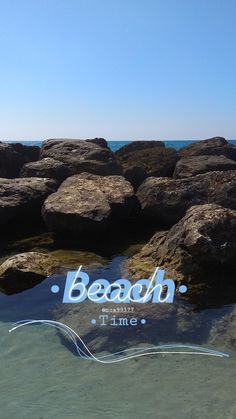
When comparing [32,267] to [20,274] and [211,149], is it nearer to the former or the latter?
[20,274]

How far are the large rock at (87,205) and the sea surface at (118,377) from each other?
13.6ft

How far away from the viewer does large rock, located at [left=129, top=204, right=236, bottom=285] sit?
858cm

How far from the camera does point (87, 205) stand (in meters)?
12.1

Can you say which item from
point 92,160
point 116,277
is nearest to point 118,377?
point 116,277

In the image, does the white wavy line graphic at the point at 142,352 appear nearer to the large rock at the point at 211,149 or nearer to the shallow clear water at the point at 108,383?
the shallow clear water at the point at 108,383

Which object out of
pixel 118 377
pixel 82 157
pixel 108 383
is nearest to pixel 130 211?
pixel 82 157

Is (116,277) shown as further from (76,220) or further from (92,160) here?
(92,160)

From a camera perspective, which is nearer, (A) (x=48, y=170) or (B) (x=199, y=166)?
(A) (x=48, y=170)

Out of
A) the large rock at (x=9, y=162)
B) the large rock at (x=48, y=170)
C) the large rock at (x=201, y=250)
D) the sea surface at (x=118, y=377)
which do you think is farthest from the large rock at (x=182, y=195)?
the large rock at (x=9, y=162)

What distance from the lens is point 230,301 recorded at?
7.92m

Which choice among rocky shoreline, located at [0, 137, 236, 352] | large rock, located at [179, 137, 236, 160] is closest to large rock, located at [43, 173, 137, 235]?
rocky shoreline, located at [0, 137, 236, 352]

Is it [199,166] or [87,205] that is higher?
[199,166]

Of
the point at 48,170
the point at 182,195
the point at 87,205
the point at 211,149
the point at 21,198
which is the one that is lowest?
the point at 21,198

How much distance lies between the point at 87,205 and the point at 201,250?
4436 mm
